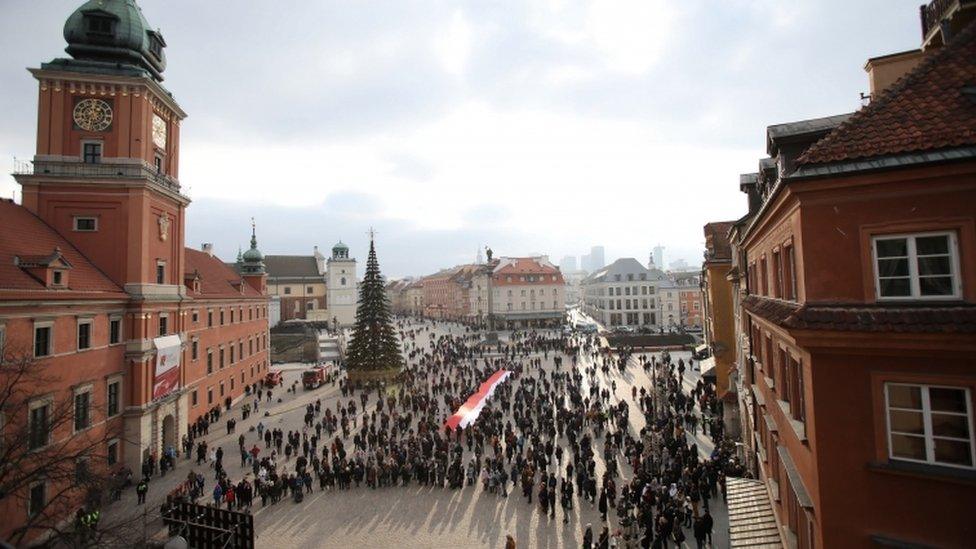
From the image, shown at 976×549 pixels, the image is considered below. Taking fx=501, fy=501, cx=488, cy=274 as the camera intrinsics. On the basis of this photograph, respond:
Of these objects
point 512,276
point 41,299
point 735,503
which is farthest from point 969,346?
point 512,276

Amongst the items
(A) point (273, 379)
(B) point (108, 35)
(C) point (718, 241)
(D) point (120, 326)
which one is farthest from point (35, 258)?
(C) point (718, 241)

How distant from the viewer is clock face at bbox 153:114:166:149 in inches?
992

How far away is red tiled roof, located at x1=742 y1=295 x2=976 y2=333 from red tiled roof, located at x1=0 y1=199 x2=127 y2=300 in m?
21.3

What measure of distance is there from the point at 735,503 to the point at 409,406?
22.1 meters

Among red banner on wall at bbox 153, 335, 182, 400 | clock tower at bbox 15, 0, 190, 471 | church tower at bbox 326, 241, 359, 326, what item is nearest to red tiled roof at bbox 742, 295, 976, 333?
clock tower at bbox 15, 0, 190, 471

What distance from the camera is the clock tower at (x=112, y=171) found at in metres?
22.4

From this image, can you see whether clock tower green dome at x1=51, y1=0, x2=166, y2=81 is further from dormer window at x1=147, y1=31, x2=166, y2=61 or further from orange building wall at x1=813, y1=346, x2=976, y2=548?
orange building wall at x1=813, y1=346, x2=976, y2=548

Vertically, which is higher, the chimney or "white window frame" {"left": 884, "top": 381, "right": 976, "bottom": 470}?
the chimney

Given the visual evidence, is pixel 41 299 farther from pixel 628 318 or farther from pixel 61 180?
pixel 628 318

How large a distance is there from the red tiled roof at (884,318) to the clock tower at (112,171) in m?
25.2

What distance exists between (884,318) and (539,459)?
15.3m

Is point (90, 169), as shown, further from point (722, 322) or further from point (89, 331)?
point (722, 322)

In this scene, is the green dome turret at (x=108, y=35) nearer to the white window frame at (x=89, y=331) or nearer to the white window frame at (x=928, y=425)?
the white window frame at (x=89, y=331)

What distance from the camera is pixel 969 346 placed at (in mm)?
5984
